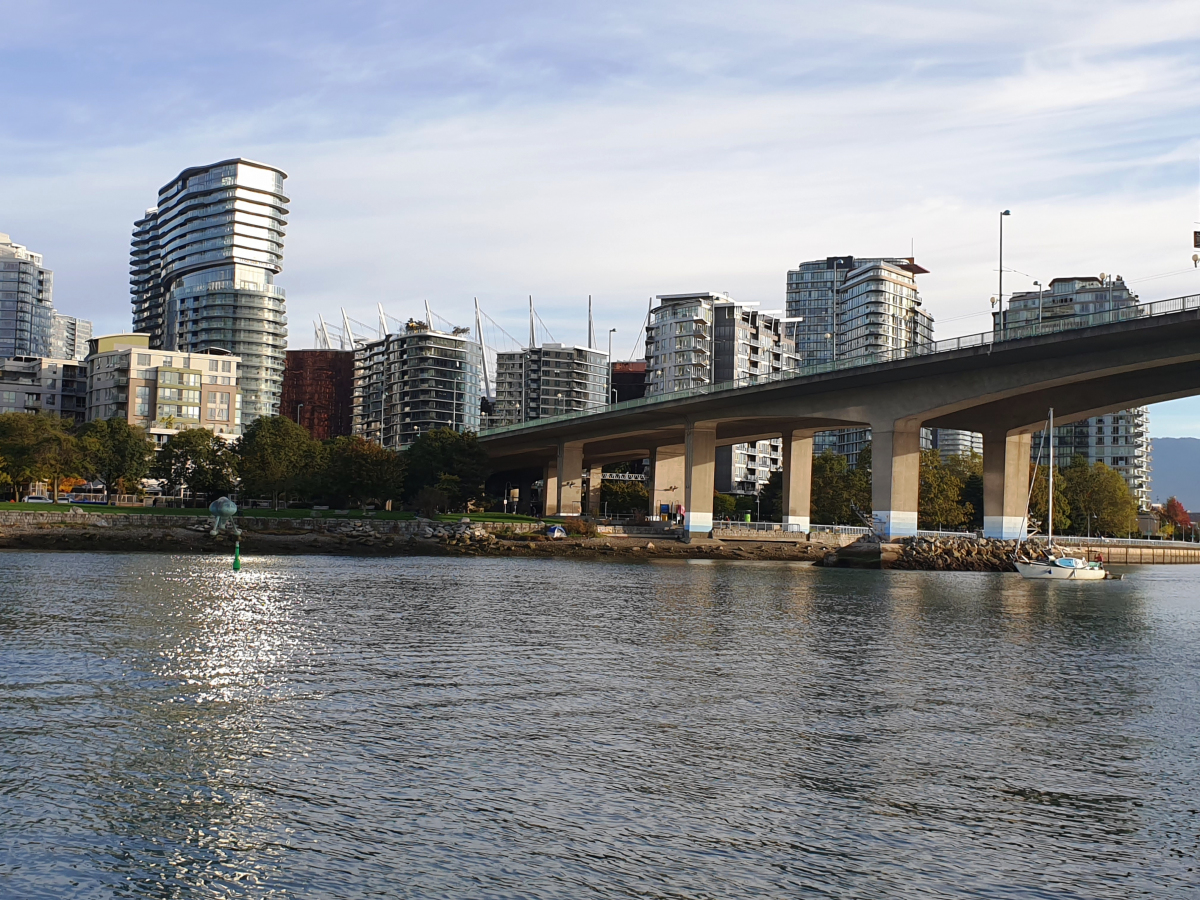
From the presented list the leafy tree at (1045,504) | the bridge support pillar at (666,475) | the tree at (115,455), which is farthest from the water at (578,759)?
the bridge support pillar at (666,475)

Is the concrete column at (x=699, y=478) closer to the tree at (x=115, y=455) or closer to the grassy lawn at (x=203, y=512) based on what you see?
the grassy lawn at (x=203, y=512)

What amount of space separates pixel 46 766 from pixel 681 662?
17.5 meters

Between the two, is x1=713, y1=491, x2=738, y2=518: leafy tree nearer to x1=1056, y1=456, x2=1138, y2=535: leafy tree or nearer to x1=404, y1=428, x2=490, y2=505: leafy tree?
x1=404, y1=428, x2=490, y2=505: leafy tree

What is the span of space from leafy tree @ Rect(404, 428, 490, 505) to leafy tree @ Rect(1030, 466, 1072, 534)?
217 ft

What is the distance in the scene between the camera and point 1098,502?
15250cm

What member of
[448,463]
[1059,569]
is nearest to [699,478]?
[448,463]

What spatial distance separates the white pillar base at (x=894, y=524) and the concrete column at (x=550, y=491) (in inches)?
2466

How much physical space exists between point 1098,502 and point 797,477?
193 feet

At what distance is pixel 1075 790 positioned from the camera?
18.0 meters

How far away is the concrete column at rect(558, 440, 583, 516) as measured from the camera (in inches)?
5551

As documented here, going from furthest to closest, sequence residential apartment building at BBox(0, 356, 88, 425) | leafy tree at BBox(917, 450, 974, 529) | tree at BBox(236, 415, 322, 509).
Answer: residential apartment building at BBox(0, 356, 88, 425) < leafy tree at BBox(917, 450, 974, 529) < tree at BBox(236, 415, 322, 509)

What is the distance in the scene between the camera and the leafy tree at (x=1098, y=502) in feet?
499

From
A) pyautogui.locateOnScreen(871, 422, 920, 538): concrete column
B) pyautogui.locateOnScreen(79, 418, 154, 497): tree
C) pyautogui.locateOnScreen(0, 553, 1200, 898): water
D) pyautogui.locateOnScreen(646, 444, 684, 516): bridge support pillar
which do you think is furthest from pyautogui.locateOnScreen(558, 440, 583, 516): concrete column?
pyautogui.locateOnScreen(0, 553, 1200, 898): water

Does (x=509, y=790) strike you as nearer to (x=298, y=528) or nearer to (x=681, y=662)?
(x=681, y=662)
